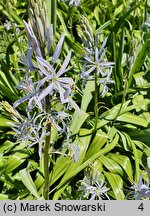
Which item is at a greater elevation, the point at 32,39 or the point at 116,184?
the point at 32,39

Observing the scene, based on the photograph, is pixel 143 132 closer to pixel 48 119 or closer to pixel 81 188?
pixel 81 188

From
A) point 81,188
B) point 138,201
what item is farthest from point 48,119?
point 81,188

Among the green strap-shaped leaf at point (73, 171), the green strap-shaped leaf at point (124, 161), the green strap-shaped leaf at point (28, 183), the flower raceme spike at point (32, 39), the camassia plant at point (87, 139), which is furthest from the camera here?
the green strap-shaped leaf at point (124, 161)

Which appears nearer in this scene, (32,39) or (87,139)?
(32,39)

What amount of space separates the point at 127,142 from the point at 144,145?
0.46 feet

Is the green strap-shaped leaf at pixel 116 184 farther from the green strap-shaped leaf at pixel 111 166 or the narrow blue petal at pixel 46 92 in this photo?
the narrow blue petal at pixel 46 92

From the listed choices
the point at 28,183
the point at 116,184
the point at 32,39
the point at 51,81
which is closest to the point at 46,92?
the point at 51,81

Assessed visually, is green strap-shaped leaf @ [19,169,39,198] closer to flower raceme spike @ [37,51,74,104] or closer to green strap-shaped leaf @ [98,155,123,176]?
green strap-shaped leaf @ [98,155,123,176]

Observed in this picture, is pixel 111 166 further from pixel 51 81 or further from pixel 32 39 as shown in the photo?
pixel 32 39

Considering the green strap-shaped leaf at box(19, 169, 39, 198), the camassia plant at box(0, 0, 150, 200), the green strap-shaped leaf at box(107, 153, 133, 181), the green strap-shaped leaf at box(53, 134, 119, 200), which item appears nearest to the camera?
the camassia plant at box(0, 0, 150, 200)

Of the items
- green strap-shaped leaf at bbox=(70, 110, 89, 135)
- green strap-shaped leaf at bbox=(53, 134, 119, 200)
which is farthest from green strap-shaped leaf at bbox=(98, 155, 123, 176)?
green strap-shaped leaf at bbox=(70, 110, 89, 135)

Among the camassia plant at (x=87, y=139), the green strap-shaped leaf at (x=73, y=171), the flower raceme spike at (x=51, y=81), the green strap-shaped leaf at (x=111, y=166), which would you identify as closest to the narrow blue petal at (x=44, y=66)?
the flower raceme spike at (x=51, y=81)

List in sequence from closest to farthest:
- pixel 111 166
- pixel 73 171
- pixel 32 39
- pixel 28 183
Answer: pixel 32 39, pixel 28 183, pixel 73 171, pixel 111 166

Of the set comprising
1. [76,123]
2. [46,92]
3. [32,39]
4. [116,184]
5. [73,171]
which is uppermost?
[32,39]
